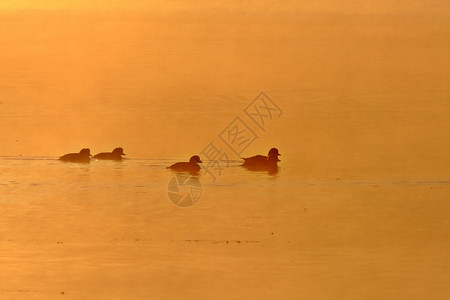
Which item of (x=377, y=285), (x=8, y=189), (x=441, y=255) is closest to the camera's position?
(x=377, y=285)

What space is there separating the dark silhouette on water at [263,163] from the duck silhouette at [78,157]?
6.28 feet

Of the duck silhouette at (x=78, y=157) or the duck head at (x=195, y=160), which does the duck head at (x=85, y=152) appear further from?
the duck head at (x=195, y=160)

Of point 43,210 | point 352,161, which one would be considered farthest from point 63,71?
point 43,210

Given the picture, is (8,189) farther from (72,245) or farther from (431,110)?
(431,110)

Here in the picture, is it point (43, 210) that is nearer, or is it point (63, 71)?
point (43, 210)

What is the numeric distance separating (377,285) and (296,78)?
13.8 metres

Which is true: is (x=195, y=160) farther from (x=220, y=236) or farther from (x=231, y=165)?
(x=220, y=236)

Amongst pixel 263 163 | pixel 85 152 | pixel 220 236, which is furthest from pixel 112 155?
pixel 220 236

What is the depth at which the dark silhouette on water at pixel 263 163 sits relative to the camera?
47.7 ft

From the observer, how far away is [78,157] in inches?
597

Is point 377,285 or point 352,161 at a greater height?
point 352,161

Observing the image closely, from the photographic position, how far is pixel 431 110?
63.5ft

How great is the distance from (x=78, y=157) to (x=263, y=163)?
2.24 metres

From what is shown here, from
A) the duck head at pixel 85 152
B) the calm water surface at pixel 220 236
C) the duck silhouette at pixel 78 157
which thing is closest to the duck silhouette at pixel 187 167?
the calm water surface at pixel 220 236
